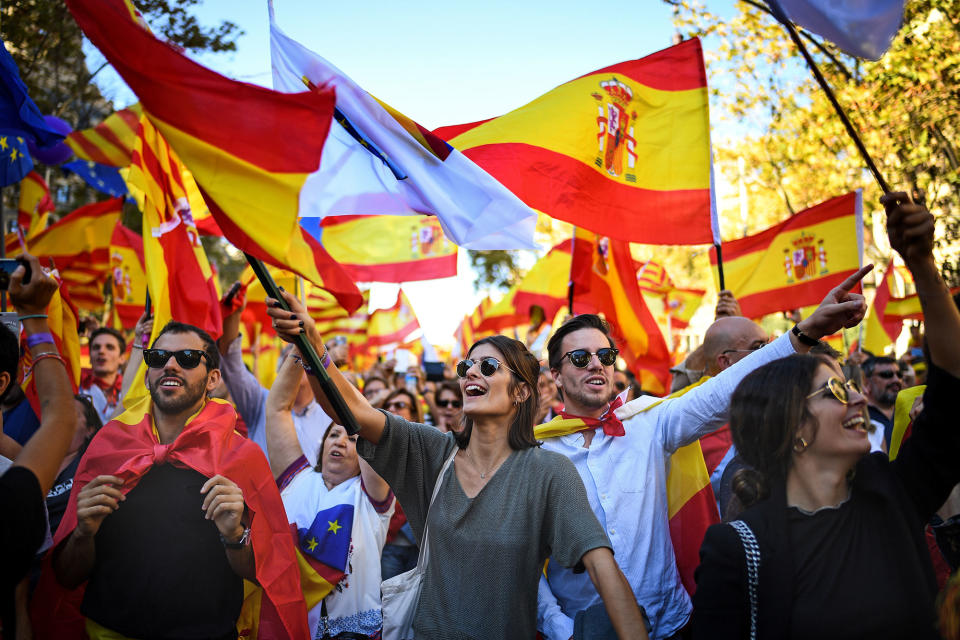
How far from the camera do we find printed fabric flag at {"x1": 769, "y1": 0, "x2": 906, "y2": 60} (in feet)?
10.6

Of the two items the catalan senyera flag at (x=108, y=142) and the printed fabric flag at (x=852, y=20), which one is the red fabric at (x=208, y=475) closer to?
the printed fabric flag at (x=852, y=20)

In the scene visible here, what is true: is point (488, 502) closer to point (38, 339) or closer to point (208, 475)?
point (208, 475)

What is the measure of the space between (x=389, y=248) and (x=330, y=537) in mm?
5639

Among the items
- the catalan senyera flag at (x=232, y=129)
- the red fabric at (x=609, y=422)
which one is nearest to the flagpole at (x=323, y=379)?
the catalan senyera flag at (x=232, y=129)

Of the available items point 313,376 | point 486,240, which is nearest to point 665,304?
point 486,240

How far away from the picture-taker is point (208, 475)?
140 inches

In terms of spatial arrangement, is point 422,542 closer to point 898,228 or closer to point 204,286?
point 898,228

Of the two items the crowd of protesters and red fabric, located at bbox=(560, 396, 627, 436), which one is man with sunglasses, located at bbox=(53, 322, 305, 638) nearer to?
the crowd of protesters

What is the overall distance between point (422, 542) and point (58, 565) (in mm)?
1618

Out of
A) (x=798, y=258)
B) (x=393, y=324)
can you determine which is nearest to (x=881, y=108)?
(x=798, y=258)

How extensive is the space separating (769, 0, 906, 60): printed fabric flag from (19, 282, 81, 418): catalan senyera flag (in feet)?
13.2

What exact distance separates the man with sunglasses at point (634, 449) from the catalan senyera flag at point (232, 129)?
1.49 metres

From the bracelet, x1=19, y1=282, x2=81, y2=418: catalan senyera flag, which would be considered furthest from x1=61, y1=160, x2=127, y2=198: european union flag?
the bracelet

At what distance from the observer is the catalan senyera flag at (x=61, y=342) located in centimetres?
462
